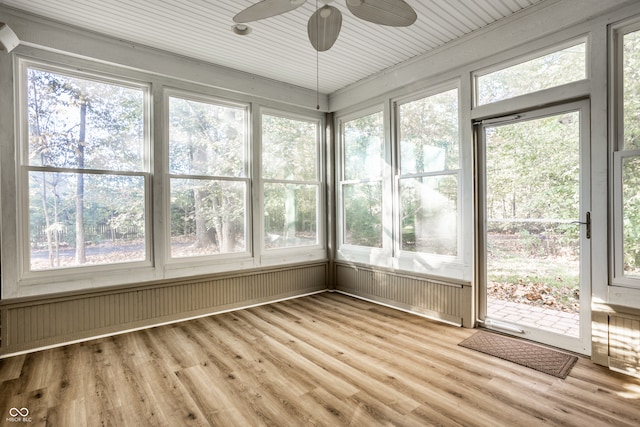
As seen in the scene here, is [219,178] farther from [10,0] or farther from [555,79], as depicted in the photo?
[555,79]

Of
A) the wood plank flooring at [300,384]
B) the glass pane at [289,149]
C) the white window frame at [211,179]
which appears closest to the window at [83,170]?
the white window frame at [211,179]

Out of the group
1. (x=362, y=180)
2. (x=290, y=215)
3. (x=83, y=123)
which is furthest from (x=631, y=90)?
(x=83, y=123)

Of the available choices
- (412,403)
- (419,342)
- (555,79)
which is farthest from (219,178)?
(555,79)

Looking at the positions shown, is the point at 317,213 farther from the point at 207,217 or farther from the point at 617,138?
the point at 617,138

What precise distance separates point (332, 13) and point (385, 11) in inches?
13.0

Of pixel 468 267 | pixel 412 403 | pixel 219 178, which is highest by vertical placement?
pixel 219 178

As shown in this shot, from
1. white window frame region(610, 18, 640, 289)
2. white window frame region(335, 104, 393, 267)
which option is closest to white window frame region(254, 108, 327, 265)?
white window frame region(335, 104, 393, 267)

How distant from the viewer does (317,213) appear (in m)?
5.31

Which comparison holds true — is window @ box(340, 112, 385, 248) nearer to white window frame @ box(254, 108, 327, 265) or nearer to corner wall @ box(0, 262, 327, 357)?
white window frame @ box(254, 108, 327, 265)

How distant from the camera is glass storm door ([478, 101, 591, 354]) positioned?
2.93 metres

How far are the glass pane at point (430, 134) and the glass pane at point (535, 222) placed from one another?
1.36 feet

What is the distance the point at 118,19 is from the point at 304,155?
2.77 m

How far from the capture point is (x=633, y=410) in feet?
6.97

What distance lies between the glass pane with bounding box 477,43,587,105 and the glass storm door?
231 millimetres
